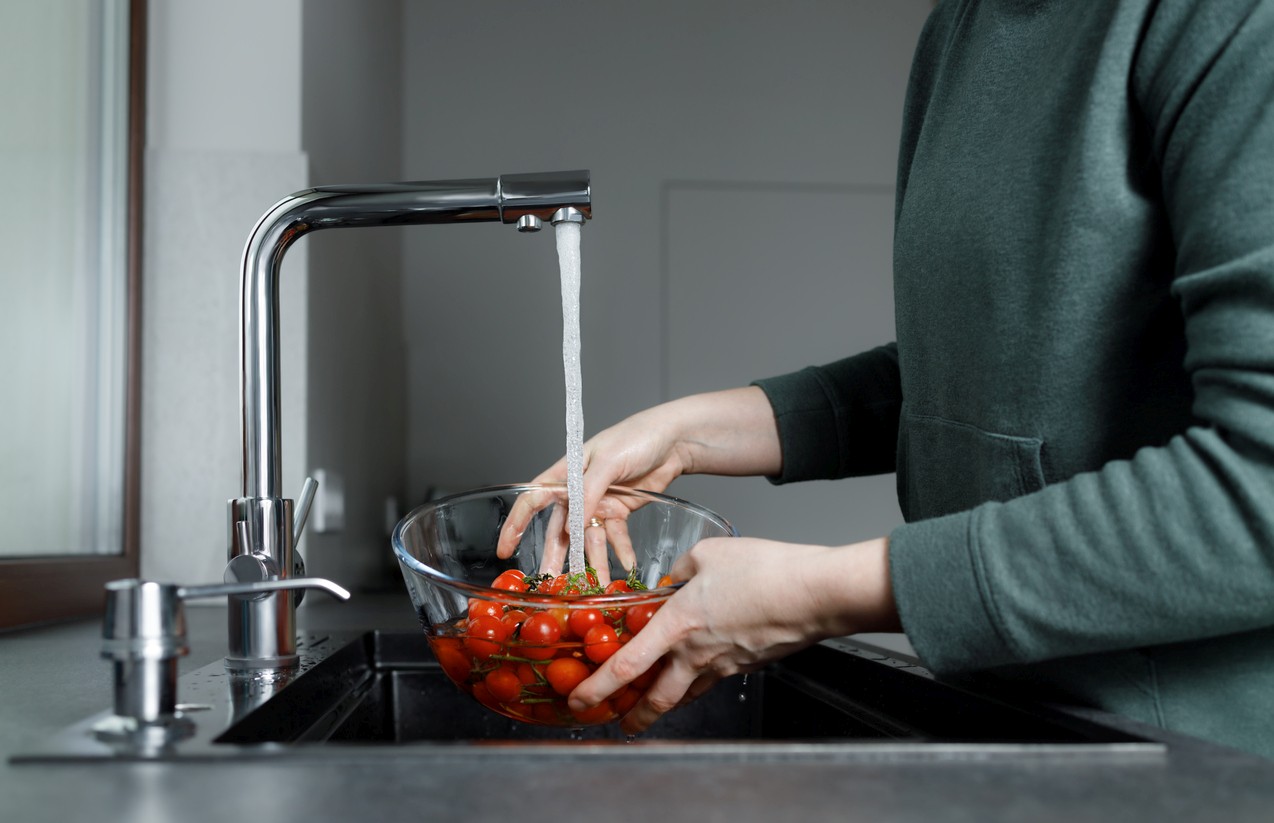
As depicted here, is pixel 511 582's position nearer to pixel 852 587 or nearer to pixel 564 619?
pixel 564 619

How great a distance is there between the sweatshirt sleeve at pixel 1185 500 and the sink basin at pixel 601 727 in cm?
6

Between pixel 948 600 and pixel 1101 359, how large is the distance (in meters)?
0.19

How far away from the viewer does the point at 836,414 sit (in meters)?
1.03

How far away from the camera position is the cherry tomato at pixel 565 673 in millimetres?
665

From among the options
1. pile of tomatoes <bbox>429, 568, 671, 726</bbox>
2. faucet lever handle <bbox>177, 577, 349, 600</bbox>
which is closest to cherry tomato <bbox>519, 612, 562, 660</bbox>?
pile of tomatoes <bbox>429, 568, 671, 726</bbox>

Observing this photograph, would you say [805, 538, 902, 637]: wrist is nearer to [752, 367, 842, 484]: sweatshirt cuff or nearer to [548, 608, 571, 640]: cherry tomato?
[548, 608, 571, 640]: cherry tomato

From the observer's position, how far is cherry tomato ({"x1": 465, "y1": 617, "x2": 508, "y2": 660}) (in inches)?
26.2

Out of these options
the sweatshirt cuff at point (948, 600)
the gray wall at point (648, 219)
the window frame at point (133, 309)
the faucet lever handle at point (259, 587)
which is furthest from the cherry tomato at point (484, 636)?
the gray wall at point (648, 219)

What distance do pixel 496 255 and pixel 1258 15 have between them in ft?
9.66

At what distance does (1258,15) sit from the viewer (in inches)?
21.0

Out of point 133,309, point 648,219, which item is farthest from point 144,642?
point 648,219

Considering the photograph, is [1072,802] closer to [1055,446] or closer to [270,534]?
[1055,446]

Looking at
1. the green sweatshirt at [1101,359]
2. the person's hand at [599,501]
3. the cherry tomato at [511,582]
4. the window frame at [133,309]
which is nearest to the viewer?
the green sweatshirt at [1101,359]

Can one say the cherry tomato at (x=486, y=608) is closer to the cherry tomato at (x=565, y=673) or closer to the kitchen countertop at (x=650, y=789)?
the cherry tomato at (x=565, y=673)
